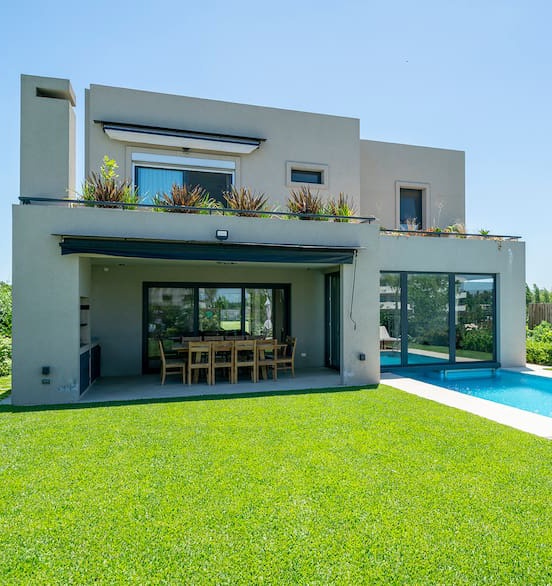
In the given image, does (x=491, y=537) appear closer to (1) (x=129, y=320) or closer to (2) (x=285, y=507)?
(2) (x=285, y=507)

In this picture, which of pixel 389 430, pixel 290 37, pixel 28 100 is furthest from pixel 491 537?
pixel 290 37

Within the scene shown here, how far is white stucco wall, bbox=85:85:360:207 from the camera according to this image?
12.8 meters

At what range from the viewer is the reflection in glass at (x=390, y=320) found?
1330cm

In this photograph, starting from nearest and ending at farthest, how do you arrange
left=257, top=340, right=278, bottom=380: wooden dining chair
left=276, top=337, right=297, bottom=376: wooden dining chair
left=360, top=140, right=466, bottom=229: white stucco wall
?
left=257, top=340, right=278, bottom=380: wooden dining chair < left=276, top=337, right=297, bottom=376: wooden dining chair < left=360, top=140, right=466, bottom=229: white stucco wall

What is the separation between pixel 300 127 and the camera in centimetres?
1469

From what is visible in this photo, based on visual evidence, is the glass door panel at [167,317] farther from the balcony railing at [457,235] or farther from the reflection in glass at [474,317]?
the reflection in glass at [474,317]

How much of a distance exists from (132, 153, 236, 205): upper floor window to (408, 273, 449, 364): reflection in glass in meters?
6.83

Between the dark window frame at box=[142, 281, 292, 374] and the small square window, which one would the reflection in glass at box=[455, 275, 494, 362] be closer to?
the dark window frame at box=[142, 281, 292, 374]

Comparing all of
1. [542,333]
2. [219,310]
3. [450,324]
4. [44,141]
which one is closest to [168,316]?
[219,310]

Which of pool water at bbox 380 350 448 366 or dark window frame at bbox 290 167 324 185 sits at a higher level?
dark window frame at bbox 290 167 324 185

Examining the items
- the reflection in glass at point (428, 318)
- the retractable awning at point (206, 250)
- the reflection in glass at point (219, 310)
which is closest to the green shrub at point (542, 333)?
the reflection in glass at point (428, 318)

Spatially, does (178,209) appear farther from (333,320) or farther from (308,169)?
(308,169)

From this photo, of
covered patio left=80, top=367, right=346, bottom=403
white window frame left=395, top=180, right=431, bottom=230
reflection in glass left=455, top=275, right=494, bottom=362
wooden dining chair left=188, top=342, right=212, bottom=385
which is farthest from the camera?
white window frame left=395, top=180, right=431, bottom=230

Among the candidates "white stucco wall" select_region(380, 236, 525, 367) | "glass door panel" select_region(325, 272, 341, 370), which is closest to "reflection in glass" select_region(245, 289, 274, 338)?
"glass door panel" select_region(325, 272, 341, 370)
